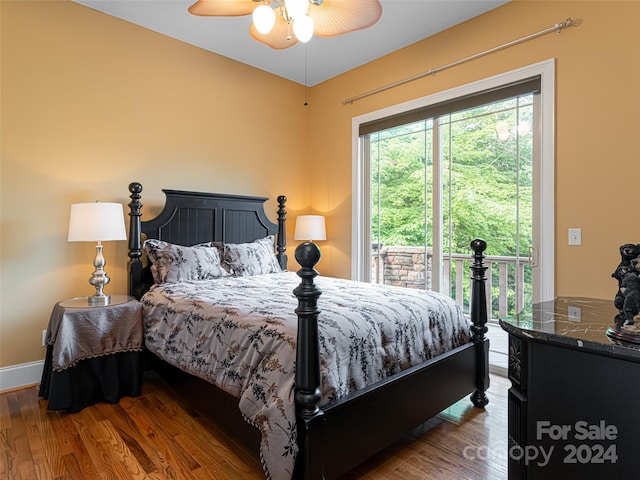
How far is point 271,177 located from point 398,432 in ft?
10.3

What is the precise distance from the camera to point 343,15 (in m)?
2.13

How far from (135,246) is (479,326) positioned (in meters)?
2.71

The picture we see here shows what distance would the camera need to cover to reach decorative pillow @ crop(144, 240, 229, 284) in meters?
2.98

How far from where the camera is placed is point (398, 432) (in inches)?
71.8

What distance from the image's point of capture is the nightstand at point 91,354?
7.50 feet

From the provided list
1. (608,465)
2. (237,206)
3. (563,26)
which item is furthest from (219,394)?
(563,26)

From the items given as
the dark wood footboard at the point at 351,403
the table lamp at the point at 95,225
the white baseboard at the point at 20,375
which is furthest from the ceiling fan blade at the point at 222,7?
the white baseboard at the point at 20,375

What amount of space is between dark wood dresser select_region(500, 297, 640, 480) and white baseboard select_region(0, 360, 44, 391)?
126 inches

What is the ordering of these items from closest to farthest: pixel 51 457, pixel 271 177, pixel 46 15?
pixel 51 457 → pixel 46 15 → pixel 271 177

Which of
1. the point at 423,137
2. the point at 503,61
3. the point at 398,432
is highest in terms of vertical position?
the point at 503,61

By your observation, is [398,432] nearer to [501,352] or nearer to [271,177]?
[501,352]

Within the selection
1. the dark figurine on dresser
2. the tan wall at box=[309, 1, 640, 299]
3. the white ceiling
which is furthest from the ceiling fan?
the dark figurine on dresser

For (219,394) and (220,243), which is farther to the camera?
(220,243)

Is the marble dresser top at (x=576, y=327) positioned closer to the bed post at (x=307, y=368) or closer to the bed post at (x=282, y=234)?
the bed post at (x=307, y=368)
